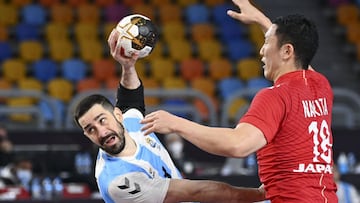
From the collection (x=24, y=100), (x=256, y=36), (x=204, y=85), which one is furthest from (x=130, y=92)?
(x=256, y=36)

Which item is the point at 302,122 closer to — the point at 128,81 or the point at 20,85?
the point at 128,81

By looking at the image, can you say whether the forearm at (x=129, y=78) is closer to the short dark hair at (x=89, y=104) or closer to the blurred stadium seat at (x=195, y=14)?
the short dark hair at (x=89, y=104)

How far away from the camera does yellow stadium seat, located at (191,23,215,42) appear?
16703 millimetres

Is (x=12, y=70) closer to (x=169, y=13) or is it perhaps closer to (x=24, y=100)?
(x=24, y=100)

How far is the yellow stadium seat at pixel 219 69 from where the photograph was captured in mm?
16062

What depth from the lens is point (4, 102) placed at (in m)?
14.7

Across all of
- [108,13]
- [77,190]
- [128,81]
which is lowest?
[77,190]

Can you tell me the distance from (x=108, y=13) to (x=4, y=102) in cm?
305

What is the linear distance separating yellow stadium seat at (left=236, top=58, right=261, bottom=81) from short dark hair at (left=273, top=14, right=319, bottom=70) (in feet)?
36.1

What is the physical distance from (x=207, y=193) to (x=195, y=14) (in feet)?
38.7

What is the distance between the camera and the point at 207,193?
17.9 feet

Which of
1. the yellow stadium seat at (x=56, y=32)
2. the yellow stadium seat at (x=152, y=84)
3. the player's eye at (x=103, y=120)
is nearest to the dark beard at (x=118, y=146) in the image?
the player's eye at (x=103, y=120)

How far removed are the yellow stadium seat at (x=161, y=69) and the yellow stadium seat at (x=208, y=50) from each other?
69 cm

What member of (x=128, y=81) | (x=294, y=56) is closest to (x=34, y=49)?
(x=128, y=81)
